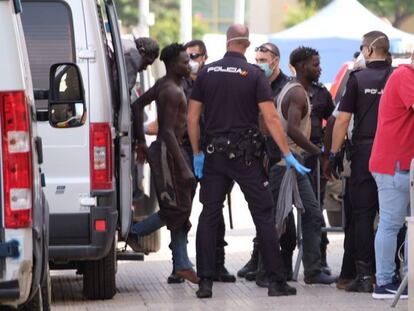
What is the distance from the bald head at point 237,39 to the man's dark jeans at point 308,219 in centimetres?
112

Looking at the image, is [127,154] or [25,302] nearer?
[25,302]

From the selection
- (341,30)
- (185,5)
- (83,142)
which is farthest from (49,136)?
(185,5)

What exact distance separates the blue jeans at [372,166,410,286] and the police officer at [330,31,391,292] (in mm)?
462

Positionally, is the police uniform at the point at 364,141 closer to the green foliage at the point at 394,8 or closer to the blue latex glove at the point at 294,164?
the blue latex glove at the point at 294,164

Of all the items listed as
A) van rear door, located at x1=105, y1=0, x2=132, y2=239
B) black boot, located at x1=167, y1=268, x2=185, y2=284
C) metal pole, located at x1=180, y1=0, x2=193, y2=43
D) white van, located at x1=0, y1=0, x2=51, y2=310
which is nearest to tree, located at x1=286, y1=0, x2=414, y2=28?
metal pole, located at x1=180, y1=0, x2=193, y2=43

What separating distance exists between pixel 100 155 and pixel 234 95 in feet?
3.99

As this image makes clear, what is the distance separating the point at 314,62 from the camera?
1142 centimetres

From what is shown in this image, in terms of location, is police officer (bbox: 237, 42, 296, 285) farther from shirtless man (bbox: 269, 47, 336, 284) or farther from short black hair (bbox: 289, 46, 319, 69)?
short black hair (bbox: 289, 46, 319, 69)

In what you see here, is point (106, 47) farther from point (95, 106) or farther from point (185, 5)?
point (185, 5)

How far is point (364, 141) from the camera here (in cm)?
1065

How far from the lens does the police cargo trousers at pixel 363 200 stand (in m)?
10.6

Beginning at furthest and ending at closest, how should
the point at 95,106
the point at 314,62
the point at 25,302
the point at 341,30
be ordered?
the point at 341,30
the point at 314,62
the point at 95,106
the point at 25,302

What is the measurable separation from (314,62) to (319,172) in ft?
3.03

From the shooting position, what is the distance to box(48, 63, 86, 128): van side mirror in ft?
27.2
